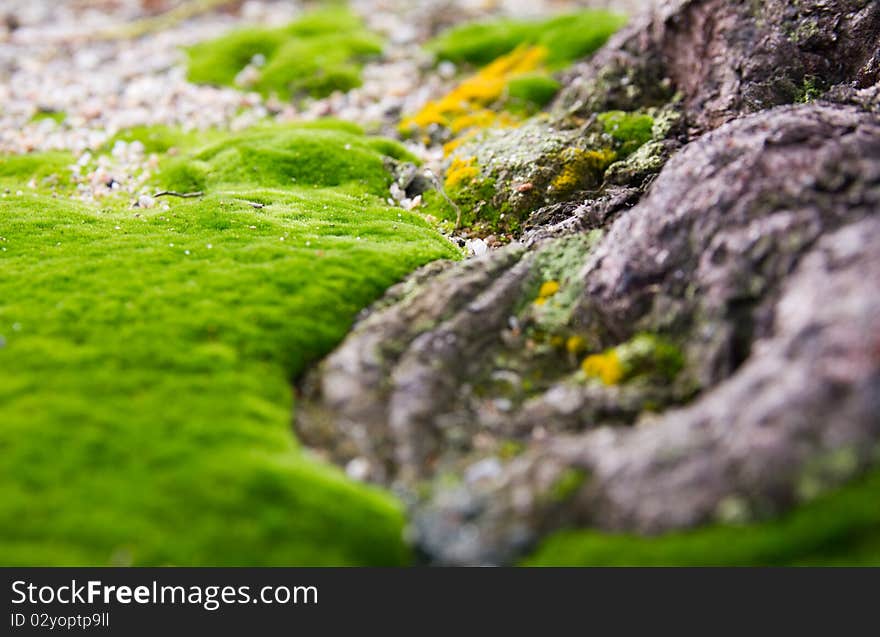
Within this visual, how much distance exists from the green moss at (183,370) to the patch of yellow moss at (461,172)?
2.62m

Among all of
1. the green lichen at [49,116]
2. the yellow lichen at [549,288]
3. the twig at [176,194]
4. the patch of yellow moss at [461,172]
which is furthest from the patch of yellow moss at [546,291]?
the green lichen at [49,116]

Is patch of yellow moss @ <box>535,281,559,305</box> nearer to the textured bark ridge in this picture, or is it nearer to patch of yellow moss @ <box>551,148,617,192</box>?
the textured bark ridge

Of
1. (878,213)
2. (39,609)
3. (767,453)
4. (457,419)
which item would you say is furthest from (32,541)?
(878,213)

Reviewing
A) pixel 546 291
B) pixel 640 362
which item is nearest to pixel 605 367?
pixel 640 362

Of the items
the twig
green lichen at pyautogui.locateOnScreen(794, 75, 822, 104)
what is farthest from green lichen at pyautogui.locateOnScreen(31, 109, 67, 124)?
green lichen at pyautogui.locateOnScreen(794, 75, 822, 104)

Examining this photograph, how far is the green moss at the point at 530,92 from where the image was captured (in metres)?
27.8

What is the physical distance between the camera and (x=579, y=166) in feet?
66.7

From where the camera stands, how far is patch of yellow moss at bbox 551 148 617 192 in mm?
20047

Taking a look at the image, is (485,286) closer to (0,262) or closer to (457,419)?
(457,419)

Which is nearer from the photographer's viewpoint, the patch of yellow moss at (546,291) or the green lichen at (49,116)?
the patch of yellow moss at (546,291)

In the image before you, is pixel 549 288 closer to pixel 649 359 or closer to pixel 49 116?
pixel 649 359

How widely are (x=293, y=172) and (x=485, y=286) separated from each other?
37.0ft

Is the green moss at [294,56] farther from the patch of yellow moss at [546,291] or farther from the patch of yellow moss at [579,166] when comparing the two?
the patch of yellow moss at [546,291]

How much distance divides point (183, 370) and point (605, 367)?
8.39 meters
